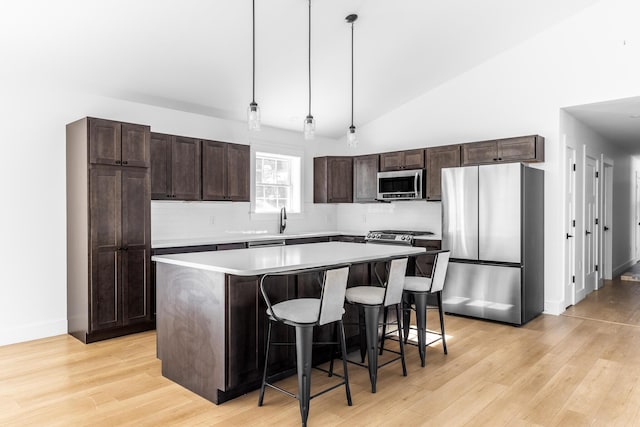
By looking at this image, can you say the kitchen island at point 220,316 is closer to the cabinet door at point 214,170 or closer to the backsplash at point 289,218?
the backsplash at point 289,218

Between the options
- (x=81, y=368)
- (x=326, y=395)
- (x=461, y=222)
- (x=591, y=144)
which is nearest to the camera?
(x=326, y=395)

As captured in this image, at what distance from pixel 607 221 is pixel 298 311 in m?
7.04

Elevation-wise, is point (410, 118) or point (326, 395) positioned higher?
point (410, 118)

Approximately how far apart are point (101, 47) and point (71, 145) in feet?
3.48

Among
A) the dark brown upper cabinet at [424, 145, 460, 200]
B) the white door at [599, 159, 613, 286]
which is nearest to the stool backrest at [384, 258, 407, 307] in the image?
the dark brown upper cabinet at [424, 145, 460, 200]

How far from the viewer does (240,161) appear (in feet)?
18.5

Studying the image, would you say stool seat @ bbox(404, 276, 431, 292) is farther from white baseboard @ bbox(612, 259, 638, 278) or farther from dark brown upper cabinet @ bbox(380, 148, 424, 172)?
white baseboard @ bbox(612, 259, 638, 278)

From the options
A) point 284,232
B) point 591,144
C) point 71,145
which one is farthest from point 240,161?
point 591,144

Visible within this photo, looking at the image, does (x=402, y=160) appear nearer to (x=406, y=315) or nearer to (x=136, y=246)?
(x=406, y=315)

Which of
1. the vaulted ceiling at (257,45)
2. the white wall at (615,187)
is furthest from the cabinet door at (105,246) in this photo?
the white wall at (615,187)

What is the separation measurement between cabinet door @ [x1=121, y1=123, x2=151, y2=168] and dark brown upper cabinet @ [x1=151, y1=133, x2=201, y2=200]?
315 mm

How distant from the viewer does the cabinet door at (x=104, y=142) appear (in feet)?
13.2

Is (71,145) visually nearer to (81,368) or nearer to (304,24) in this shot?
(81,368)

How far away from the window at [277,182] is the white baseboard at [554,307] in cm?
379
